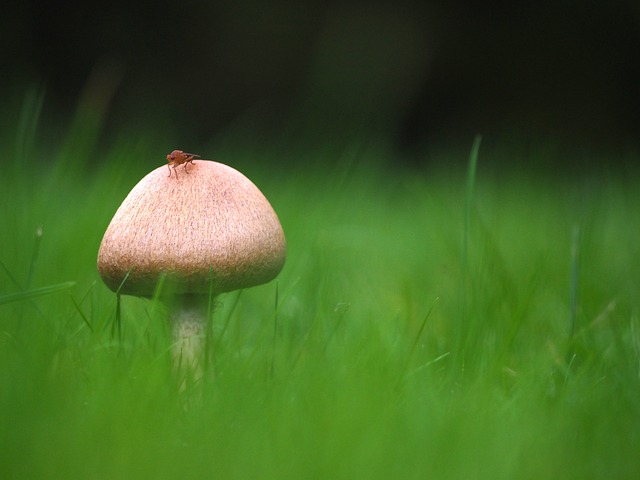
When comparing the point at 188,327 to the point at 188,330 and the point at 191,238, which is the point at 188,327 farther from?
the point at 191,238

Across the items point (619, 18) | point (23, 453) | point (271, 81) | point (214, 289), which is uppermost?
point (619, 18)

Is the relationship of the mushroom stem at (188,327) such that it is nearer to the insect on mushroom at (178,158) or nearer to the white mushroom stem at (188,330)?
the white mushroom stem at (188,330)

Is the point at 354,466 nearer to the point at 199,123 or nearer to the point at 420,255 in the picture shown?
the point at 420,255

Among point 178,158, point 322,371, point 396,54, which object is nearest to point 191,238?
point 178,158

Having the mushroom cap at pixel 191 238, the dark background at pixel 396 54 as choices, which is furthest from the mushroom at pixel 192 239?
the dark background at pixel 396 54

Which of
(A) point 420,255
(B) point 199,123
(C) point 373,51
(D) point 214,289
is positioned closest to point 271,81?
(B) point 199,123

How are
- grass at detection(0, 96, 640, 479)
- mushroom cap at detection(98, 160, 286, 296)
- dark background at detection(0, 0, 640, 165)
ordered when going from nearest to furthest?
grass at detection(0, 96, 640, 479)
mushroom cap at detection(98, 160, 286, 296)
dark background at detection(0, 0, 640, 165)

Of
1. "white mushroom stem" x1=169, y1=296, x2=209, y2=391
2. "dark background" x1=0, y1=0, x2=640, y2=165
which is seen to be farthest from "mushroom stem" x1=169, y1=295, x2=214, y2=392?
"dark background" x1=0, y1=0, x2=640, y2=165

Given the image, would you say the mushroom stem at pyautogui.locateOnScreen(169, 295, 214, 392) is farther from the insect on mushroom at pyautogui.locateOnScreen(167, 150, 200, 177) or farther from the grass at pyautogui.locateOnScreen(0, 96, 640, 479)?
the insect on mushroom at pyautogui.locateOnScreen(167, 150, 200, 177)
